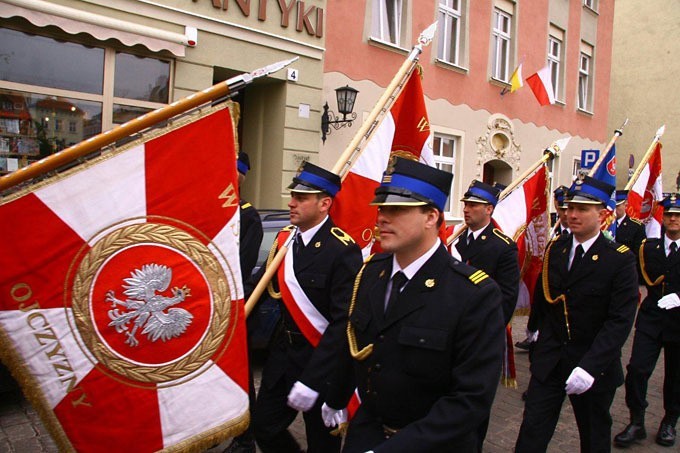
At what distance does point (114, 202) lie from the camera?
2482 mm

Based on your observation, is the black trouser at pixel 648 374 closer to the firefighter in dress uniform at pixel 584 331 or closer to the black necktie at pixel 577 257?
the firefighter in dress uniform at pixel 584 331

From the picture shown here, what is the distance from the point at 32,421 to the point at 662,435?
4927 mm

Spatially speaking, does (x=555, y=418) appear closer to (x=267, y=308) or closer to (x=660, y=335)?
(x=660, y=335)

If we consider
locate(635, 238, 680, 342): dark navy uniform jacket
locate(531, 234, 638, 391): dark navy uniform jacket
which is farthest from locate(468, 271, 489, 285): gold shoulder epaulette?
locate(635, 238, 680, 342): dark navy uniform jacket

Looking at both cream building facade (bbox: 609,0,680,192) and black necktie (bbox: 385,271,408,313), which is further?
cream building facade (bbox: 609,0,680,192)

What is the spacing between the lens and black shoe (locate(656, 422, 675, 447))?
15.5ft

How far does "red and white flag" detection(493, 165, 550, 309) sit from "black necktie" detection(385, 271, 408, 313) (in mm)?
4389

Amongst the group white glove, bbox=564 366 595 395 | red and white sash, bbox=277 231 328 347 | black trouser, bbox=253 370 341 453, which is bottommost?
black trouser, bbox=253 370 341 453

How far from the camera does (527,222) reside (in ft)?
22.2

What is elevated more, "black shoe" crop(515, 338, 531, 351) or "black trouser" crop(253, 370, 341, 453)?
"black trouser" crop(253, 370, 341, 453)

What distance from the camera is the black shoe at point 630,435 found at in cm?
468

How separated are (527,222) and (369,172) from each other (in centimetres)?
309

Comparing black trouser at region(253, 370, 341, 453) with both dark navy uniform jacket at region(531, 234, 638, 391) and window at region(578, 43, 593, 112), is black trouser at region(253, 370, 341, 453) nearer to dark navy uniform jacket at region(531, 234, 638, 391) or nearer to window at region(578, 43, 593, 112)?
dark navy uniform jacket at region(531, 234, 638, 391)

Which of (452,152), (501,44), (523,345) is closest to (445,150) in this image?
(452,152)
